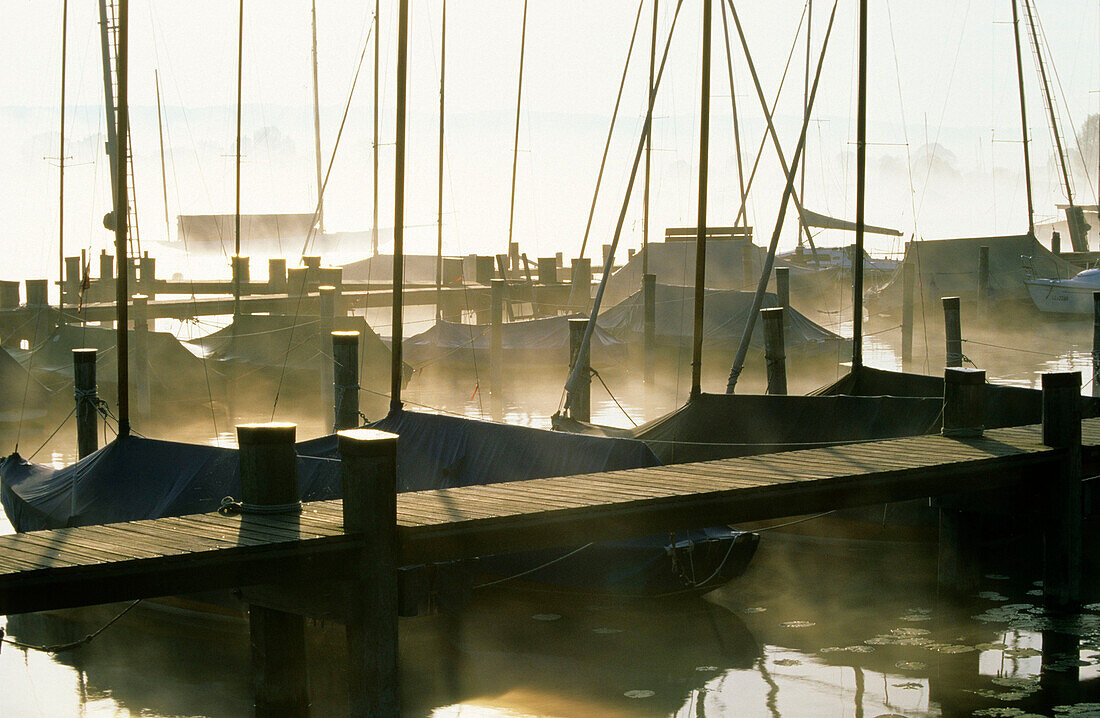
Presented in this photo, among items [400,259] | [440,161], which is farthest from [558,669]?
[440,161]

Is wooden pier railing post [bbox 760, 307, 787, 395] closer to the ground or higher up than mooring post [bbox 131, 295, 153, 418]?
higher up

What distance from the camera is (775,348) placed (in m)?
17.0

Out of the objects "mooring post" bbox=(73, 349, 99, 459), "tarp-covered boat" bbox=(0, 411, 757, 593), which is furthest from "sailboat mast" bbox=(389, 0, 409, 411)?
"mooring post" bbox=(73, 349, 99, 459)

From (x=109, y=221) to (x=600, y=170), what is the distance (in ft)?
33.0

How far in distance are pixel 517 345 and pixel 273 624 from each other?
67.4 feet

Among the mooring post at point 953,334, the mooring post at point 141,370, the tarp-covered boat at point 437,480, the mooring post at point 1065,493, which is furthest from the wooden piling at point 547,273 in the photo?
the mooring post at point 1065,493

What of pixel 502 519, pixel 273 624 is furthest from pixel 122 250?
pixel 502 519

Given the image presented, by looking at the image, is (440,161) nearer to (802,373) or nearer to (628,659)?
(802,373)

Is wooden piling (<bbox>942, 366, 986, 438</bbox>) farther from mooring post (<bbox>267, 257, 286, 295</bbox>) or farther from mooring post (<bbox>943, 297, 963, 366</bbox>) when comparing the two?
mooring post (<bbox>267, 257, 286, 295</bbox>)

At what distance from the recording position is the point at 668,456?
1395 centimetres

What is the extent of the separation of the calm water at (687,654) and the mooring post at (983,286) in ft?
77.6

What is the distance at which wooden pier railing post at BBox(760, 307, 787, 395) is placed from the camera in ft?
55.2

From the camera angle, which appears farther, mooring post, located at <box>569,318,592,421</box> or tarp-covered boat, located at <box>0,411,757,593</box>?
mooring post, located at <box>569,318,592,421</box>

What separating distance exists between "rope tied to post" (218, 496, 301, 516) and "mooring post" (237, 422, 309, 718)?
15mm
